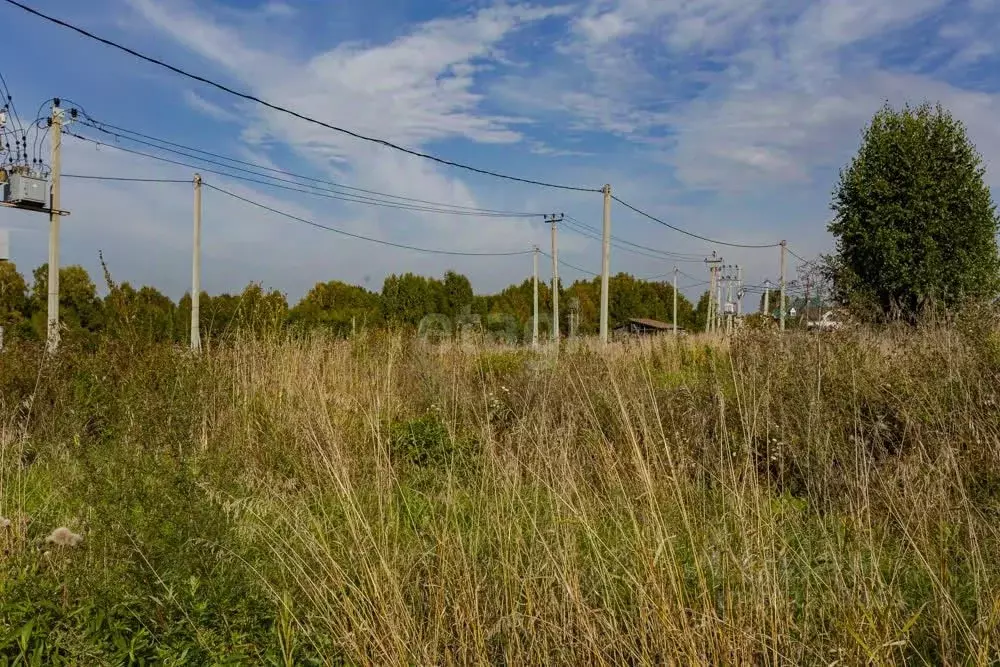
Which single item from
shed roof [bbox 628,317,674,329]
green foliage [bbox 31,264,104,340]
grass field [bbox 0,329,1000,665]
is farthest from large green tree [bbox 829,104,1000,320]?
A: shed roof [bbox 628,317,674,329]

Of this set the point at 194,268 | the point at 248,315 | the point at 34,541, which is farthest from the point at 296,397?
the point at 194,268

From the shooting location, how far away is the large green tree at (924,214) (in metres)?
17.1

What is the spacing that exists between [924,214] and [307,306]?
2363 cm

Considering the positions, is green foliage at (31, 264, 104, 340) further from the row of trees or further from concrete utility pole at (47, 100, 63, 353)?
concrete utility pole at (47, 100, 63, 353)

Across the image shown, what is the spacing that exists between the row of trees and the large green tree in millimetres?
8157

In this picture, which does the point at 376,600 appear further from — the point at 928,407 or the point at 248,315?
the point at 248,315

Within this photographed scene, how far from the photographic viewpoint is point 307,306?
3114cm

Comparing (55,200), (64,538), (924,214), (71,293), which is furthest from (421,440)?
(71,293)

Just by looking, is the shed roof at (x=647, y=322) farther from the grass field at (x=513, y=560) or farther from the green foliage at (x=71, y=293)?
the grass field at (x=513, y=560)

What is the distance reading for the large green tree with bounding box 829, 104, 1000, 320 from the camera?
56.2 feet

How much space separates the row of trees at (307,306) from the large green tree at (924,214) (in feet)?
26.8

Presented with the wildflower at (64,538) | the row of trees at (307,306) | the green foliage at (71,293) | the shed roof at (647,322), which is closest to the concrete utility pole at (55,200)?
the row of trees at (307,306)

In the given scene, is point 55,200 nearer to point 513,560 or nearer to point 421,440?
point 421,440

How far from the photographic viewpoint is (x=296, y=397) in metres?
5.89
